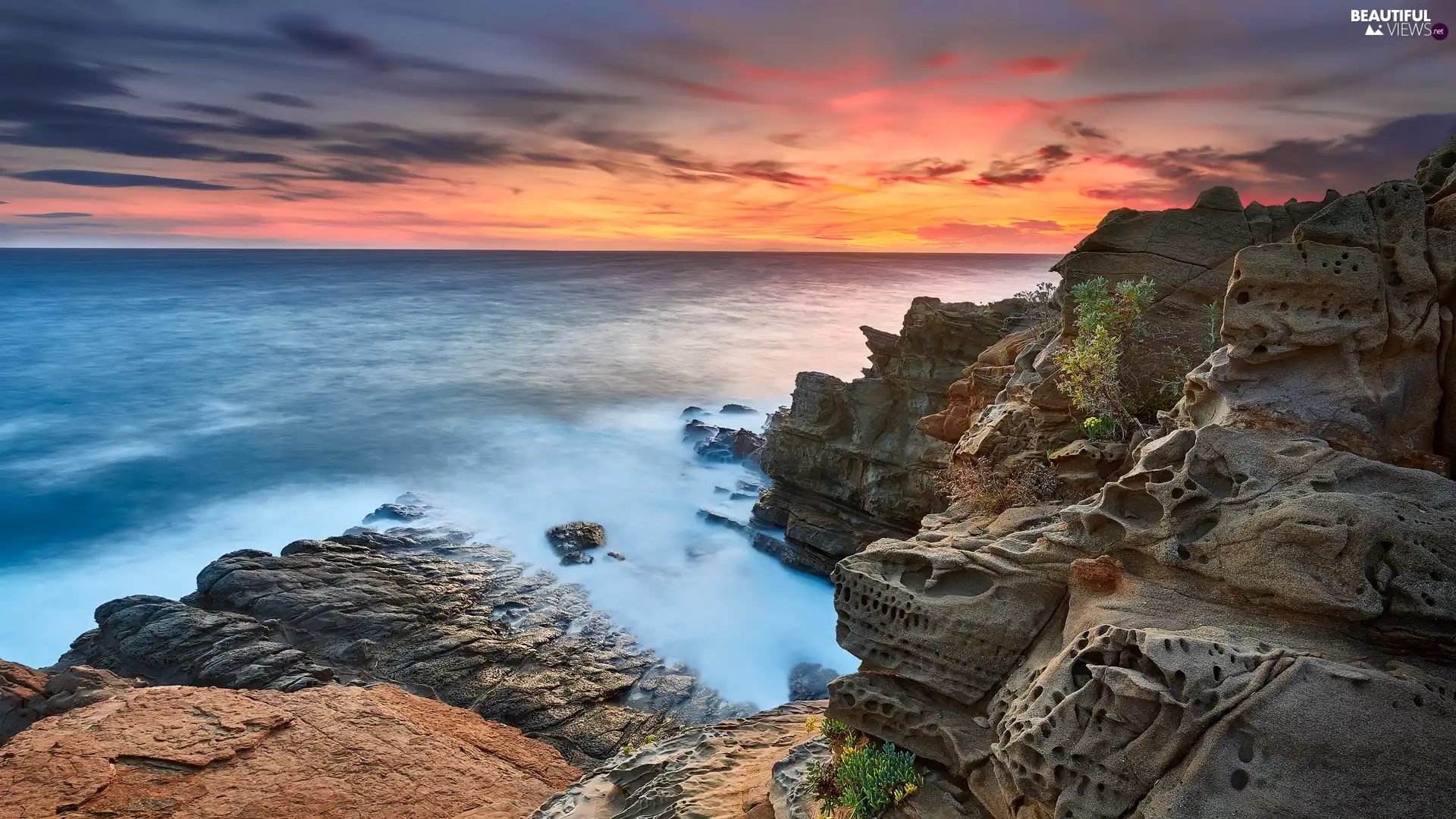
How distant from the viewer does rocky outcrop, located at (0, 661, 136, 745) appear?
43.7 feet

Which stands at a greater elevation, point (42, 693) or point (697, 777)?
point (42, 693)

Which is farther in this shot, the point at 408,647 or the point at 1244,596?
the point at 408,647

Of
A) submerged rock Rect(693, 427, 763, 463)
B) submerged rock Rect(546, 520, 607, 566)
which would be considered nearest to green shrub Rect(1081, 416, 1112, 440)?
submerged rock Rect(546, 520, 607, 566)

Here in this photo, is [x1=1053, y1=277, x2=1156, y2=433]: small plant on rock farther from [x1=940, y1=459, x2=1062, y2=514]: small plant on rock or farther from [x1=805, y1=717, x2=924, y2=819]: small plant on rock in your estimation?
[x1=805, y1=717, x2=924, y2=819]: small plant on rock

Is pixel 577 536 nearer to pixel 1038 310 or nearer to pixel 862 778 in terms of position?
pixel 1038 310

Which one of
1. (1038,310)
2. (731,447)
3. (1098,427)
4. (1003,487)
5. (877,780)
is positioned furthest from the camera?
(731,447)

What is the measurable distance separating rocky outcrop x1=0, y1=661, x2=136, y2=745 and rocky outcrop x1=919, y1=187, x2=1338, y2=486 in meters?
16.7

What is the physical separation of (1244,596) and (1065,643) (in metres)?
1.66

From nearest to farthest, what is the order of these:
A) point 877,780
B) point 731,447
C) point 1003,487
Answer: point 877,780
point 1003,487
point 731,447

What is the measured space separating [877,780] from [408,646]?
524 inches

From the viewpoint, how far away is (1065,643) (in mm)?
7547

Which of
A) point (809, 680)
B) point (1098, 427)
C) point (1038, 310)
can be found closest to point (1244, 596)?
point (1098, 427)

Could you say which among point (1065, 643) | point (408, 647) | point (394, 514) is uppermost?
point (1065, 643)

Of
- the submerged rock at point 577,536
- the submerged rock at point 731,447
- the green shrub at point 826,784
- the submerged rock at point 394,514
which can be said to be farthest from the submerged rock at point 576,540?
the green shrub at point 826,784
